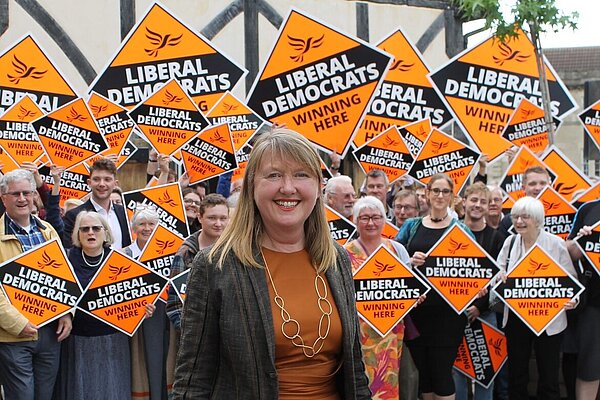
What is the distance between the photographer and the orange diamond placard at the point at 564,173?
8.66 m

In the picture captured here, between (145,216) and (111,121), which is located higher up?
(111,121)

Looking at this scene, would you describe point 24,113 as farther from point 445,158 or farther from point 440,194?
point 445,158

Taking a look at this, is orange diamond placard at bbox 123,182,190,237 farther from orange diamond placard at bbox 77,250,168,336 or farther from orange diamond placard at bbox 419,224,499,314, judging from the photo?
orange diamond placard at bbox 419,224,499,314

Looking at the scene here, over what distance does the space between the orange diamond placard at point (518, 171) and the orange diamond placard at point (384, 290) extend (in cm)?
220

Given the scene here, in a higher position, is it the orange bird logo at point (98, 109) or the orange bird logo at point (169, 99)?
the orange bird logo at point (169, 99)

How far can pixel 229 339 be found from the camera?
284 cm

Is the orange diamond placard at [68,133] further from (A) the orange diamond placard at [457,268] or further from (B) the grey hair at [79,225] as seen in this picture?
(A) the orange diamond placard at [457,268]

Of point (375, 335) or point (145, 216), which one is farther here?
point (145, 216)

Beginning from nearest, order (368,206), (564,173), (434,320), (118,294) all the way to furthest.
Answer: (118,294)
(368,206)
(434,320)
(564,173)

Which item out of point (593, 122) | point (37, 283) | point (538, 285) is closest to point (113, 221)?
point (37, 283)

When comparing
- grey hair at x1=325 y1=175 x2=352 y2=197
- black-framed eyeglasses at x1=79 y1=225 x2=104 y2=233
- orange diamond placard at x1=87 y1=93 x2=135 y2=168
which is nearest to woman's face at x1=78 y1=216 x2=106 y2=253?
Result: black-framed eyeglasses at x1=79 y1=225 x2=104 y2=233

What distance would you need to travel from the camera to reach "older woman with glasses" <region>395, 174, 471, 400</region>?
6965mm

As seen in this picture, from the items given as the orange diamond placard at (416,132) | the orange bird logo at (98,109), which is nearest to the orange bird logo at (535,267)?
the orange diamond placard at (416,132)

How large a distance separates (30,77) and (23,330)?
2590 millimetres
